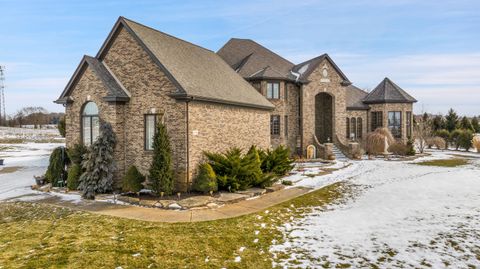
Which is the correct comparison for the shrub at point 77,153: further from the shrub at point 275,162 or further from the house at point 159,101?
the shrub at point 275,162

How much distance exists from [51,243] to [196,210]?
4.36 meters

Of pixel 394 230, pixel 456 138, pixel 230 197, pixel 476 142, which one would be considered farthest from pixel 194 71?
pixel 456 138

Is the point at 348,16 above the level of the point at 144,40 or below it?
above

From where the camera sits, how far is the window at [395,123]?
29.6 meters

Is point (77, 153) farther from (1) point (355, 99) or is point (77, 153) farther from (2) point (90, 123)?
(1) point (355, 99)

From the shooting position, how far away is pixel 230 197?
11.7m

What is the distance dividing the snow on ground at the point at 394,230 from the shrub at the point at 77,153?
33.1ft

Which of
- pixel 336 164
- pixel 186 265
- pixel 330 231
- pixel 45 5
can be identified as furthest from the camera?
pixel 336 164

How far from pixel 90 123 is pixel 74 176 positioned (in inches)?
101

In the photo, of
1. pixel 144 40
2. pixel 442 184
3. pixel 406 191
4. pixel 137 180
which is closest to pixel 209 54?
pixel 144 40

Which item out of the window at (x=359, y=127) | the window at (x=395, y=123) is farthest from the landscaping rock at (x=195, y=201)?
the window at (x=395, y=123)

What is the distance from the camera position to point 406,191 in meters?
13.0

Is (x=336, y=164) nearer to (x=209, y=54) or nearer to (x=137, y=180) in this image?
(x=209, y=54)

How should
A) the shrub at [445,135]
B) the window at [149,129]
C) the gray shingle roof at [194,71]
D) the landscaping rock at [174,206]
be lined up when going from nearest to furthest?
1. the landscaping rock at [174,206]
2. the gray shingle roof at [194,71]
3. the window at [149,129]
4. the shrub at [445,135]
